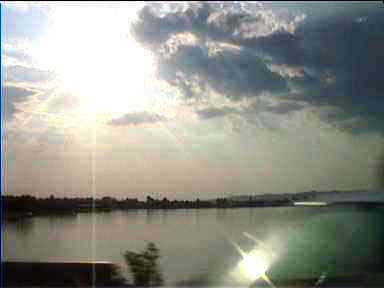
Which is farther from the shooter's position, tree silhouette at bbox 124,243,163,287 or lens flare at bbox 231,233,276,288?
lens flare at bbox 231,233,276,288

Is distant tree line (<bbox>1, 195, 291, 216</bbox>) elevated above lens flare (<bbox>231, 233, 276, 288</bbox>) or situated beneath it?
elevated above

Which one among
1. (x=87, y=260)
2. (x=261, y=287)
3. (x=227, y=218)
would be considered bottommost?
(x=261, y=287)

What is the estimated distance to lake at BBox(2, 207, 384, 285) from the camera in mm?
4977

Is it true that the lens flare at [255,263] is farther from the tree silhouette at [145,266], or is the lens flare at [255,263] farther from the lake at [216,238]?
the tree silhouette at [145,266]

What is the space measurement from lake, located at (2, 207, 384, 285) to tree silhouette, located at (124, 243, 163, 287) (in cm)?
8

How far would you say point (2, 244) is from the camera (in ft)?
16.9

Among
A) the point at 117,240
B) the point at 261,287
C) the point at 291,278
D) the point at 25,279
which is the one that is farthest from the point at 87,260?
the point at 291,278

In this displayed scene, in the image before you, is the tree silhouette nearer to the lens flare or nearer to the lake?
the lake

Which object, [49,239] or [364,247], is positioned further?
[364,247]

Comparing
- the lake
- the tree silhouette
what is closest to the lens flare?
the lake

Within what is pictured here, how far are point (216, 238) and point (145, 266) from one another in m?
0.89

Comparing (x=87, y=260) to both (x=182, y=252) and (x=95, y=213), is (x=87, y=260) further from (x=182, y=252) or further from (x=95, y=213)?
(x=182, y=252)

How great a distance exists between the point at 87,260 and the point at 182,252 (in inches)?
41.4

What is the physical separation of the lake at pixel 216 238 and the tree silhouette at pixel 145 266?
8 centimetres
